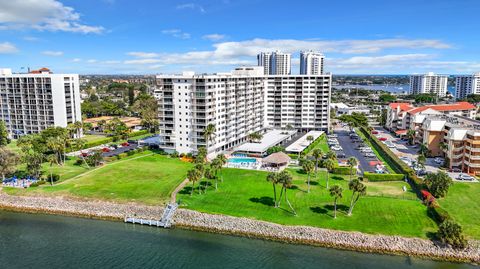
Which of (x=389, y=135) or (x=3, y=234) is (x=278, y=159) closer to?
(x=3, y=234)

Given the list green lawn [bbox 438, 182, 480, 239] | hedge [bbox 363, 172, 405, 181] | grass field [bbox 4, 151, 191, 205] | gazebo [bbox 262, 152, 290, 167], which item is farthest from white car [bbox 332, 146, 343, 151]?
grass field [bbox 4, 151, 191, 205]

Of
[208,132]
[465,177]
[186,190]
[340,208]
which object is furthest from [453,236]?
[208,132]

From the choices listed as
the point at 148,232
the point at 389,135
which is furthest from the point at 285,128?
the point at 148,232

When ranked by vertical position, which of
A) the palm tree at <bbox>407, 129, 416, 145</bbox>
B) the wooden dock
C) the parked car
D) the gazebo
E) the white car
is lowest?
the wooden dock

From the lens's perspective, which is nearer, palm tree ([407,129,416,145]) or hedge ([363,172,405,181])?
hedge ([363,172,405,181])

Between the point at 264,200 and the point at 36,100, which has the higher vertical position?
the point at 36,100

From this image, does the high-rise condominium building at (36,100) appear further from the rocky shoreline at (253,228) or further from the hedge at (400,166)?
the hedge at (400,166)

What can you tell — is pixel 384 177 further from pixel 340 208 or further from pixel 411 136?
pixel 411 136

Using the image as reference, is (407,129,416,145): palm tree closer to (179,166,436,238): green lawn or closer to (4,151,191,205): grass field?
(179,166,436,238): green lawn
